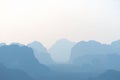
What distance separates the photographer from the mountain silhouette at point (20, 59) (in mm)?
121950

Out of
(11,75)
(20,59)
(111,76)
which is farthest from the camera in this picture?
(20,59)

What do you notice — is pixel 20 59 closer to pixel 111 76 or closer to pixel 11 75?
pixel 11 75

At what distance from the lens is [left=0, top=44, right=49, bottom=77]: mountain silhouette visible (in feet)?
400

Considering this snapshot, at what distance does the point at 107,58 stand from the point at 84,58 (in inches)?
733

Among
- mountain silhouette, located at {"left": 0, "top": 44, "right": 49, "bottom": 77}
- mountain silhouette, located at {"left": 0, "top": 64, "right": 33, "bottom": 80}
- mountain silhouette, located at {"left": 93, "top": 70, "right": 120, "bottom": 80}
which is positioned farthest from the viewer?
mountain silhouette, located at {"left": 0, "top": 44, "right": 49, "bottom": 77}

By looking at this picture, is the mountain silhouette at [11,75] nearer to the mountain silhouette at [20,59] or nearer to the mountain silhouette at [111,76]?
the mountain silhouette at [111,76]

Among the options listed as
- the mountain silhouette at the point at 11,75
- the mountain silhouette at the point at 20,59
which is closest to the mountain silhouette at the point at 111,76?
the mountain silhouette at the point at 11,75

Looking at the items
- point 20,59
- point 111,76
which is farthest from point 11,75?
point 20,59

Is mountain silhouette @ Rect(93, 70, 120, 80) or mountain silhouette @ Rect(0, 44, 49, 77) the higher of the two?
mountain silhouette @ Rect(0, 44, 49, 77)

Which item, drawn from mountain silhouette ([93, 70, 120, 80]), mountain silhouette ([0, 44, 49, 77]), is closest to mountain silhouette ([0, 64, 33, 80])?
mountain silhouette ([93, 70, 120, 80])

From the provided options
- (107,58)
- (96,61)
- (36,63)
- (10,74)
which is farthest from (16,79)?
(107,58)

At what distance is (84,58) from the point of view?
19612 centimetres

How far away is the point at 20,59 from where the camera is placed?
424ft

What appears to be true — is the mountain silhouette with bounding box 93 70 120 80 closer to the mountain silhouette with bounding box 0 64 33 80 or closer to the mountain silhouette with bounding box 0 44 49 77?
the mountain silhouette with bounding box 0 64 33 80
